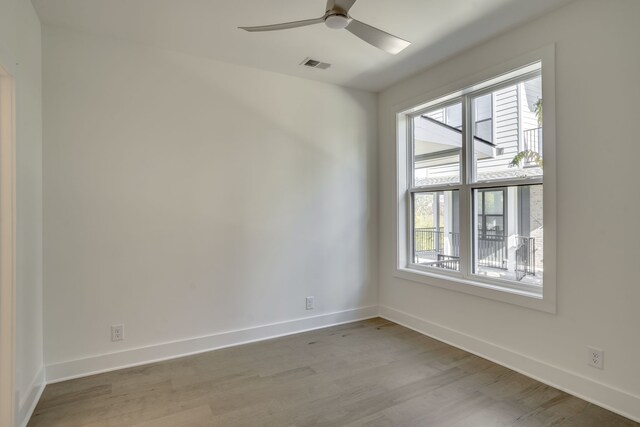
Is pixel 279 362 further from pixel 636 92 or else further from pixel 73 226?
pixel 636 92

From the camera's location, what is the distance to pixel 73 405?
86.4 inches

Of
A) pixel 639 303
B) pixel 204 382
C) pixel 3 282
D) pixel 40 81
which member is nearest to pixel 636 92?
pixel 639 303

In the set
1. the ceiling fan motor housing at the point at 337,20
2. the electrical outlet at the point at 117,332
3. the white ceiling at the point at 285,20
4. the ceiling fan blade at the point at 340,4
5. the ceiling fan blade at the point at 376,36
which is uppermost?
the white ceiling at the point at 285,20

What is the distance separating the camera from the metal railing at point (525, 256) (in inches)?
104

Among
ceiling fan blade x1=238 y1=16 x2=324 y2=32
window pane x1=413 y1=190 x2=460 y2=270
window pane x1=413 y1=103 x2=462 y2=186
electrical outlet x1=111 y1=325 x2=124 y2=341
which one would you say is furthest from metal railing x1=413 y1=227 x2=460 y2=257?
electrical outlet x1=111 y1=325 x2=124 y2=341

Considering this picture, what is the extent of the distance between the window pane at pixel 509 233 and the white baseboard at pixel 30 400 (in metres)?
3.44

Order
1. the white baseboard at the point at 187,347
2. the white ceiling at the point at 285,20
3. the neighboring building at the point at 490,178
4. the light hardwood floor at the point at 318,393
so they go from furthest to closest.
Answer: the neighboring building at the point at 490,178
the white baseboard at the point at 187,347
the white ceiling at the point at 285,20
the light hardwood floor at the point at 318,393

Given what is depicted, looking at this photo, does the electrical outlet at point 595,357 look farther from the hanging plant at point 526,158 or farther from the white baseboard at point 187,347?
the white baseboard at point 187,347

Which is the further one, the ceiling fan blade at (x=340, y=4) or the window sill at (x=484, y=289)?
the window sill at (x=484, y=289)

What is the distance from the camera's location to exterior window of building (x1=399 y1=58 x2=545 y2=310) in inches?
105

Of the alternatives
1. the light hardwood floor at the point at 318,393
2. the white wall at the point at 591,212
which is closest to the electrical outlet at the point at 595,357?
the white wall at the point at 591,212

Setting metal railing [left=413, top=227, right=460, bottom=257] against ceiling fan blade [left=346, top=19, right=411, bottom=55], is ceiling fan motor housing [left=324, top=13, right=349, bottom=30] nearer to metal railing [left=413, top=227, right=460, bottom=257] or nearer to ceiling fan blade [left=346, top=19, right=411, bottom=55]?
ceiling fan blade [left=346, top=19, right=411, bottom=55]

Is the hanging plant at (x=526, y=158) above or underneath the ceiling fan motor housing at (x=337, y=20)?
underneath

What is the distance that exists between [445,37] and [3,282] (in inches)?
135
